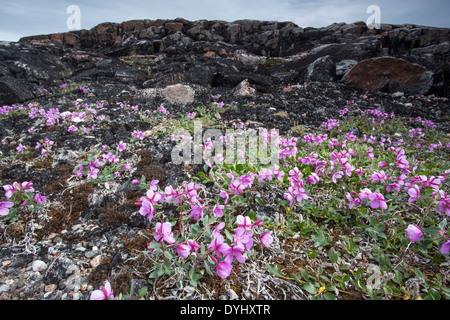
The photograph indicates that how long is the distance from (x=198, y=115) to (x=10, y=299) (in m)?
5.27

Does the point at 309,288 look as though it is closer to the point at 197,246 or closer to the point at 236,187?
the point at 197,246

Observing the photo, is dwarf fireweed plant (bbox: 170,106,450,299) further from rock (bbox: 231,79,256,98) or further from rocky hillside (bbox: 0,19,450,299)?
rock (bbox: 231,79,256,98)

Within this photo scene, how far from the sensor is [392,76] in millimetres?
9703

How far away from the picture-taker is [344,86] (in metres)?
10.1

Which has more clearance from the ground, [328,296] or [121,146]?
[121,146]

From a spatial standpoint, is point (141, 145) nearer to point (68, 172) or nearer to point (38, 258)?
point (68, 172)

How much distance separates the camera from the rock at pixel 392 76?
9461mm

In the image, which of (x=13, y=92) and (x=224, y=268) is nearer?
(x=224, y=268)

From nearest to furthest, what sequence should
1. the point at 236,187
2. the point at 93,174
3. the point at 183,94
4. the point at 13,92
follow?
the point at 236,187 → the point at 93,174 → the point at 183,94 → the point at 13,92

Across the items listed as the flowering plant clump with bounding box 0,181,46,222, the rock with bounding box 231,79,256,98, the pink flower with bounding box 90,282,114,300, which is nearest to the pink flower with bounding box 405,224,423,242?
the pink flower with bounding box 90,282,114,300

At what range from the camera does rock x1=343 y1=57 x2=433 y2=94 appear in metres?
9.46

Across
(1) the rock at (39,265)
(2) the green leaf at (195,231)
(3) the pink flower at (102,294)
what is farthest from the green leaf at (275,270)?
(1) the rock at (39,265)

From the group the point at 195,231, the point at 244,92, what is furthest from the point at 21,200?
the point at 244,92
